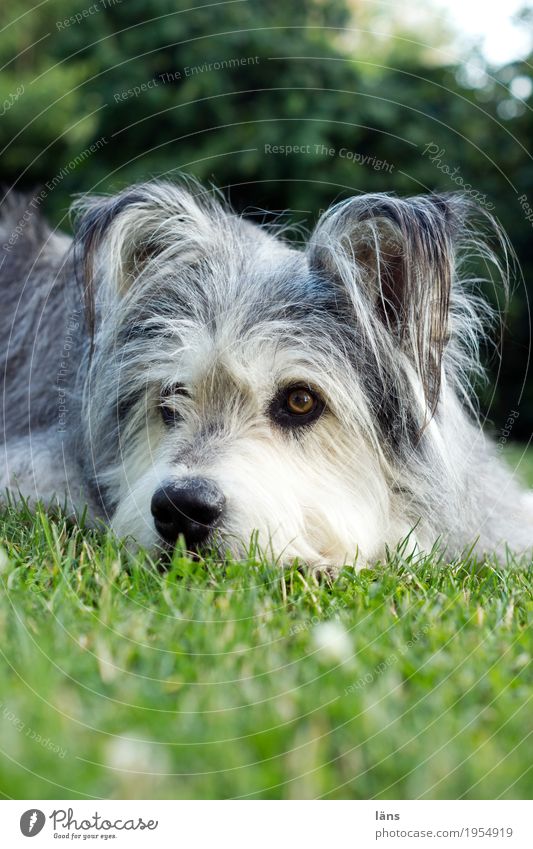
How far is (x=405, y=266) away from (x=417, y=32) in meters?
14.3

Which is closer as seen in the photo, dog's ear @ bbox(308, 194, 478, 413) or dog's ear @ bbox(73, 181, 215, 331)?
dog's ear @ bbox(308, 194, 478, 413)

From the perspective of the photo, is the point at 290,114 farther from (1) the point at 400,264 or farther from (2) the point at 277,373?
(2) the point at 277,373

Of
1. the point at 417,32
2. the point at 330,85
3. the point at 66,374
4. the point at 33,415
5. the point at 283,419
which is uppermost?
the point at 417,32

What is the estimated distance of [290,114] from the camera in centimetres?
831

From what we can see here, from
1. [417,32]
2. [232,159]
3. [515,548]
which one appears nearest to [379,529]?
[515,548]

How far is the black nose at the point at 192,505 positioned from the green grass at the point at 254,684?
129 mm

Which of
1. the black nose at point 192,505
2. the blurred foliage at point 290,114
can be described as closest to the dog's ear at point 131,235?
the black nose at point 192,505

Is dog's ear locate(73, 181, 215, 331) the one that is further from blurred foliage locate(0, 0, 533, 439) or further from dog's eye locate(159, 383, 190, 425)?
blurred foliage locate(0, 0, 533, 439)

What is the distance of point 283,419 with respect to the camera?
3.31 meters

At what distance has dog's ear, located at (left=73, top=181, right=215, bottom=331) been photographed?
138 inches

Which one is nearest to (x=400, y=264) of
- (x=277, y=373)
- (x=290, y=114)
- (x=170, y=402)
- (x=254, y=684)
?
(x=277, y=373)

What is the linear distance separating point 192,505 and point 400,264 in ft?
3.99

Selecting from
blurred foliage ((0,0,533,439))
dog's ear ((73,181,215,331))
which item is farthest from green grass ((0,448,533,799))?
blurred foliage ((0,0,533,439))

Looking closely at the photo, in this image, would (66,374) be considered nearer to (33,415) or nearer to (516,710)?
(33,415)
